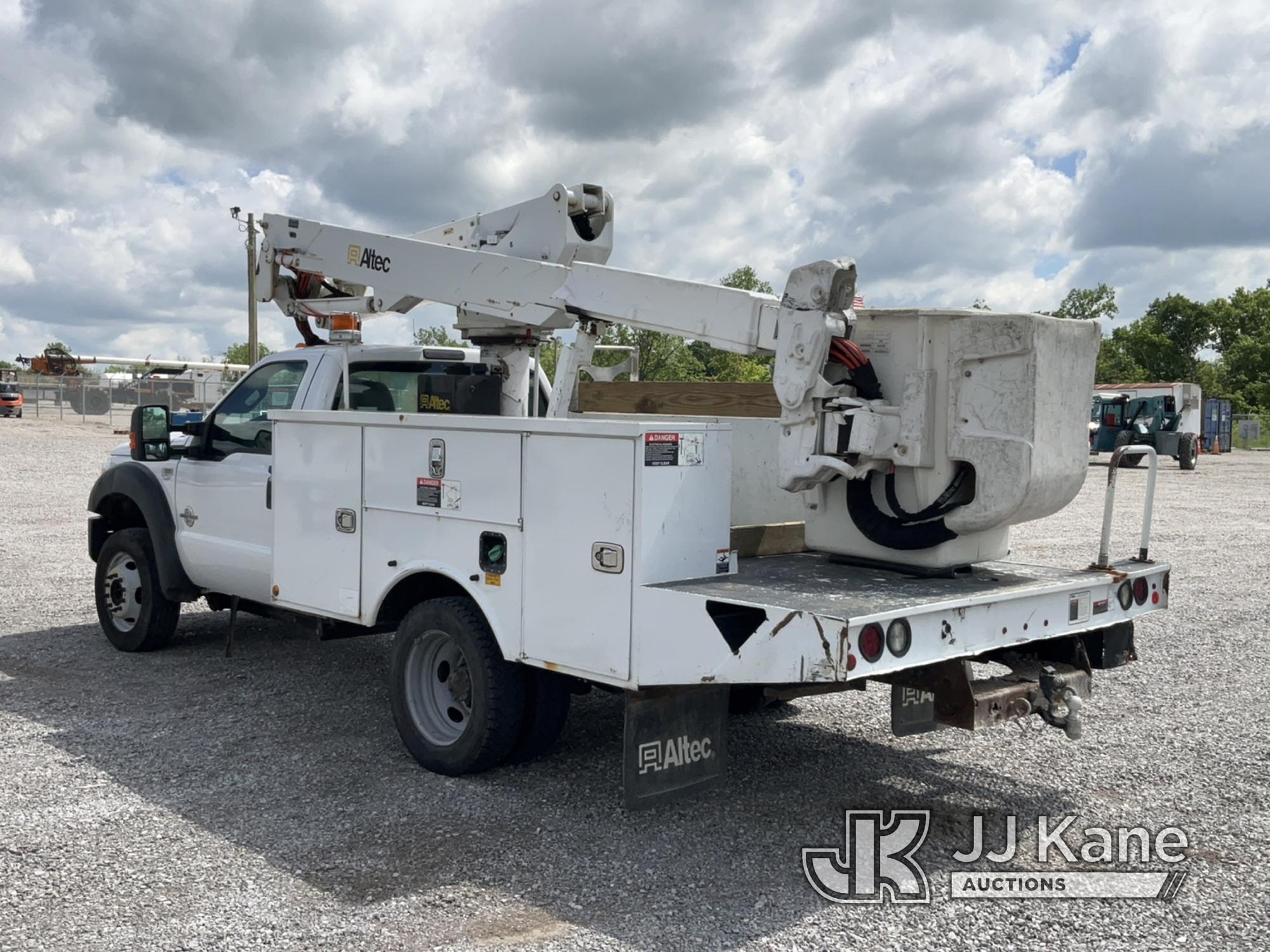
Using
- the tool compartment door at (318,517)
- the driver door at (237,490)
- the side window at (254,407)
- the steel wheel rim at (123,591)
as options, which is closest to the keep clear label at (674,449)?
the tool compartment door at (318,517)

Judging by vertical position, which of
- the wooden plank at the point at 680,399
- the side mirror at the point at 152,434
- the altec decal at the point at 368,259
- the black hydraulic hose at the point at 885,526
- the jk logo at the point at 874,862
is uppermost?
the altec decal at the point at 368,259

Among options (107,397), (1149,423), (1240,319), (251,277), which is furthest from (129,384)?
(1240,319)

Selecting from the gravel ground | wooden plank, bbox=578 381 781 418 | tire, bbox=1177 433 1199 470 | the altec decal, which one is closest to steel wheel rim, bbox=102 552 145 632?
the gravel ground

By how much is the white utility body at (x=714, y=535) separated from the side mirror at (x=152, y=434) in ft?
5.98

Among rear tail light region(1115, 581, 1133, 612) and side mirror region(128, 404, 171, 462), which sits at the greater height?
side mirror region(128, 404, 171, 462)

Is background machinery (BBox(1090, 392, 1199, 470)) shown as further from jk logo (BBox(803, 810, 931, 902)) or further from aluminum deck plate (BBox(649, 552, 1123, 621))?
jk logo (BBox(803, 810, 931, 902))

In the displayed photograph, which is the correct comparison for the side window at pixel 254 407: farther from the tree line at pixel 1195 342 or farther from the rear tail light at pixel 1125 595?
the tree line at pixel 1195 342

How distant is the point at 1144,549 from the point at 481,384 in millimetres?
3850

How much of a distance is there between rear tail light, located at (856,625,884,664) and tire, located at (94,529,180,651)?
18.6 feet

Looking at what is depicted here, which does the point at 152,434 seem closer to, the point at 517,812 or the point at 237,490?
the point at 237,490

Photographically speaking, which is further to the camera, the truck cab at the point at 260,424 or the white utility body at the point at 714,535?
the truck cab at the point at 260,424

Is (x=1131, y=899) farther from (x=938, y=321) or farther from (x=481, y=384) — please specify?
(x=481, y=384)

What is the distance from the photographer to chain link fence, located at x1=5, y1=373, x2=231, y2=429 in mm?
48719

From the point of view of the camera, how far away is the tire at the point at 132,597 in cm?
847
